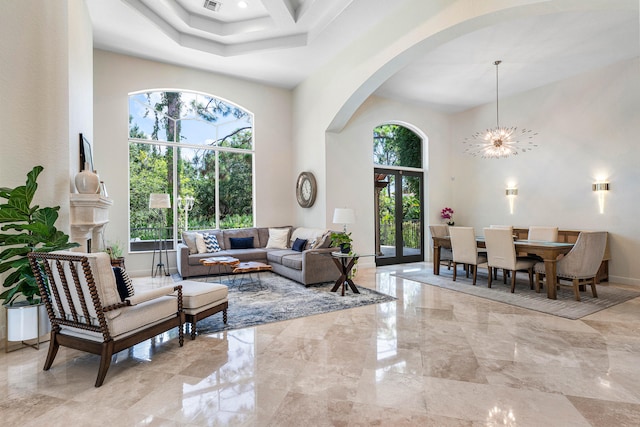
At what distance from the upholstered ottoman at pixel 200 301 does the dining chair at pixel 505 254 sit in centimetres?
394

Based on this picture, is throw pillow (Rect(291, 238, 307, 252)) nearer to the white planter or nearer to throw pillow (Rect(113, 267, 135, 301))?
throw pillow (Rect(113, 267, 135, 301))

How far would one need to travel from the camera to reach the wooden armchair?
2.21 metres

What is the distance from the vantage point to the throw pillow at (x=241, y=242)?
6469 millimetres

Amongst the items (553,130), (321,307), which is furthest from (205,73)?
(553,130)

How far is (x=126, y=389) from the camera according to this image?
2170mm

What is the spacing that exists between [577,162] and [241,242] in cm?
652

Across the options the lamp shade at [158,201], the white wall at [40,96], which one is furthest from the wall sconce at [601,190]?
the white wall at [40,96]

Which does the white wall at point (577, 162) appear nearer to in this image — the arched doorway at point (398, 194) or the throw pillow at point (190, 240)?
the arched doorway at point (398, 194)

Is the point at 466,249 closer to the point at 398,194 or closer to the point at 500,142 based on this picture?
the point at 500,142

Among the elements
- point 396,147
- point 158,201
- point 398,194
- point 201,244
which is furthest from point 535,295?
point 158,201

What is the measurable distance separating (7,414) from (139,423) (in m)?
0.85

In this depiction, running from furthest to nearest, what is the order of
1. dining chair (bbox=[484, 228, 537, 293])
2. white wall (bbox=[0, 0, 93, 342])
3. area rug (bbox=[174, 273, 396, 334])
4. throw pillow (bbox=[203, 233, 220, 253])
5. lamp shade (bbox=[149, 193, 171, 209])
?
throw pillow (bbox=[203, 233, 220, 253])
lamp shade (bbox=[149, 193, 171, 209])
dining chair (bbox=[484, 228, 537, 293])
area rug (bbox=[174, 273, 396, 334])
white wall (bbox=[0, 0, 93, 342])

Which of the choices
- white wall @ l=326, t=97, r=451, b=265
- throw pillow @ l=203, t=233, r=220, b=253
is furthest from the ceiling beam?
throw pillow @ l=203, t=233, r=220, b=253

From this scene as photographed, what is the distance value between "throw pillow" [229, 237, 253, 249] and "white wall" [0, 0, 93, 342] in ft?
10.4
